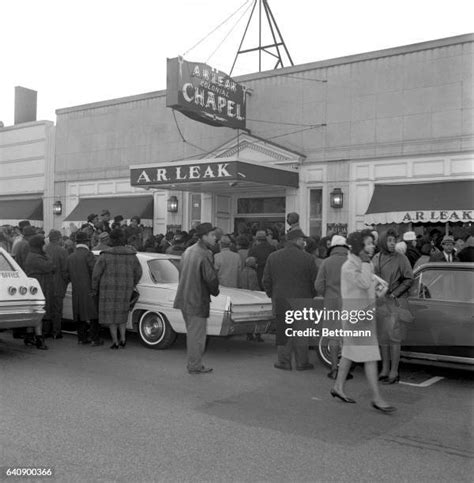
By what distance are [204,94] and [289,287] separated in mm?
8068

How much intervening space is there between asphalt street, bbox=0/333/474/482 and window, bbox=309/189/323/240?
25.8 ft

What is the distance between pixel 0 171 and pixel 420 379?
1939cm

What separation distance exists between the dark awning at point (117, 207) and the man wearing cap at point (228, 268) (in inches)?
337

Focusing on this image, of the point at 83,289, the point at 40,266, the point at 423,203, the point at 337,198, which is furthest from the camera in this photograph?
the point at 337,198

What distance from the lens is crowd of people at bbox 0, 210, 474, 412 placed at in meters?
5.75

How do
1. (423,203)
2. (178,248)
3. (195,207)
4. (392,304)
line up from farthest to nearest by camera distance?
(195,207) < (423,203) < (178,248) < (392,304)

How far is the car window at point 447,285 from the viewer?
684 cm

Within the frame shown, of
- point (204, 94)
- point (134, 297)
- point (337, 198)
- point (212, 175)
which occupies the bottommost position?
point (134, 297)

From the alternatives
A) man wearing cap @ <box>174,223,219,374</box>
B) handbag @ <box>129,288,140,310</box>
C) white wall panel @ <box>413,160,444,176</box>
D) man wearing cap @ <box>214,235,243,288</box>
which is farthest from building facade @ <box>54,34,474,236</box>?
man wearing cap @ <box>174,223,219,374</box>

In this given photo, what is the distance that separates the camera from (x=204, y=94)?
14211 mm

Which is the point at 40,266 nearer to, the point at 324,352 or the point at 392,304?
the point at 324,352

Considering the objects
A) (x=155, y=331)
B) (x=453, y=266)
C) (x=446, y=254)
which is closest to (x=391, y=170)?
(x=446, y=254)

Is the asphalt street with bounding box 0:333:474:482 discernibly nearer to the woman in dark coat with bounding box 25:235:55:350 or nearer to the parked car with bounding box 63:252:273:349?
the parked car with bounding box 63:252:273:349

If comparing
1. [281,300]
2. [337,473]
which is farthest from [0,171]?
[337,473]
